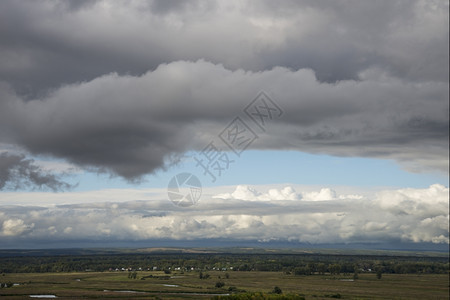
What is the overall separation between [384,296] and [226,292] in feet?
204

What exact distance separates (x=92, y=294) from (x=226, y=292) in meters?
52.7

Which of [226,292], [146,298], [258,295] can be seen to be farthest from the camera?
[226,292]

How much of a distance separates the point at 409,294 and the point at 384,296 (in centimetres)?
1763

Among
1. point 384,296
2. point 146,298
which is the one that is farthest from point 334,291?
point 146,298

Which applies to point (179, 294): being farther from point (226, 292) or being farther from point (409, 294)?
point (409, 294)

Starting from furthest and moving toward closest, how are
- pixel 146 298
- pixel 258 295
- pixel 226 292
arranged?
pixel 226 292
pixel 146 298
pixel 258 295

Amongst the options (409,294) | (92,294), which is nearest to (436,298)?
(409,294)

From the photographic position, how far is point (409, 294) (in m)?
193

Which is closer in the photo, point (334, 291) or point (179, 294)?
point (179, 294)

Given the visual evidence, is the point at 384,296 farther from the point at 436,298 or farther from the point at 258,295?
the point at 258,295

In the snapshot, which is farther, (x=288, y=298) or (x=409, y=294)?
(x=409, y=294)

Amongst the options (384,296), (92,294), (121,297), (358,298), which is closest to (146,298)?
(121,297)

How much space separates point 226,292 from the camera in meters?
190

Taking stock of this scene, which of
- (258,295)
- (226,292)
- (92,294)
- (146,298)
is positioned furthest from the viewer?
(226,292)
